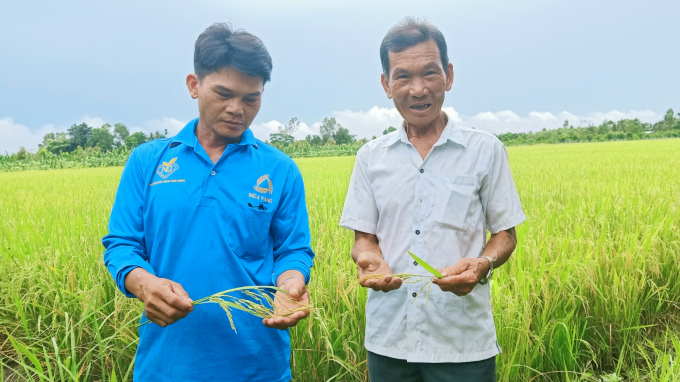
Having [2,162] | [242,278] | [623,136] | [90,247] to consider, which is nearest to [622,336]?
[242,278]

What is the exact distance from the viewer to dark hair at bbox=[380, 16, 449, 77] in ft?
4.80

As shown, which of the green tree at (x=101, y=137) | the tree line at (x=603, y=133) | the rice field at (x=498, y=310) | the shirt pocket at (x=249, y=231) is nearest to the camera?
the shirt pocket at (x=249, y=231)

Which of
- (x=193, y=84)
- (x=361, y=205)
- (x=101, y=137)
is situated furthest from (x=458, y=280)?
(x=101, y=137)

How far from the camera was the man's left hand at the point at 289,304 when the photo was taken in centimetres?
126

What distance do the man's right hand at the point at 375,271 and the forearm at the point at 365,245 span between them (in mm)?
60

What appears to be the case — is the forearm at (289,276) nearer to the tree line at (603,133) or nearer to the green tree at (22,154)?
the green tree at (22,154)

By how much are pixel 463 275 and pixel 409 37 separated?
2.47ft

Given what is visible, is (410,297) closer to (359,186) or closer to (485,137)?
(359,186)

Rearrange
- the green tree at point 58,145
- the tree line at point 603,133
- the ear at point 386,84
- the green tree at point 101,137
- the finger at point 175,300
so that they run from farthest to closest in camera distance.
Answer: the tree line at point 603,133 → the green tree at point 101,137 → the green tree at point 58,145 → the ear at point 386,84 → the finger at point 175,300

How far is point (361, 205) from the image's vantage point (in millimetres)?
1542

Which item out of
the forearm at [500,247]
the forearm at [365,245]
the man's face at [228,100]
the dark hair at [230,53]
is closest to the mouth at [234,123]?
the man's face at [228,100]

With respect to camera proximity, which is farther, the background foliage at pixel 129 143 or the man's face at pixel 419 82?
the background foliage at pixel 129 143

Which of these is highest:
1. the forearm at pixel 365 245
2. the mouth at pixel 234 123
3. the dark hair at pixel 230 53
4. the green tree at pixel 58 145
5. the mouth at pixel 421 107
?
the green tree at pixel 58 145

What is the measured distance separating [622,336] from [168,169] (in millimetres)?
2738
